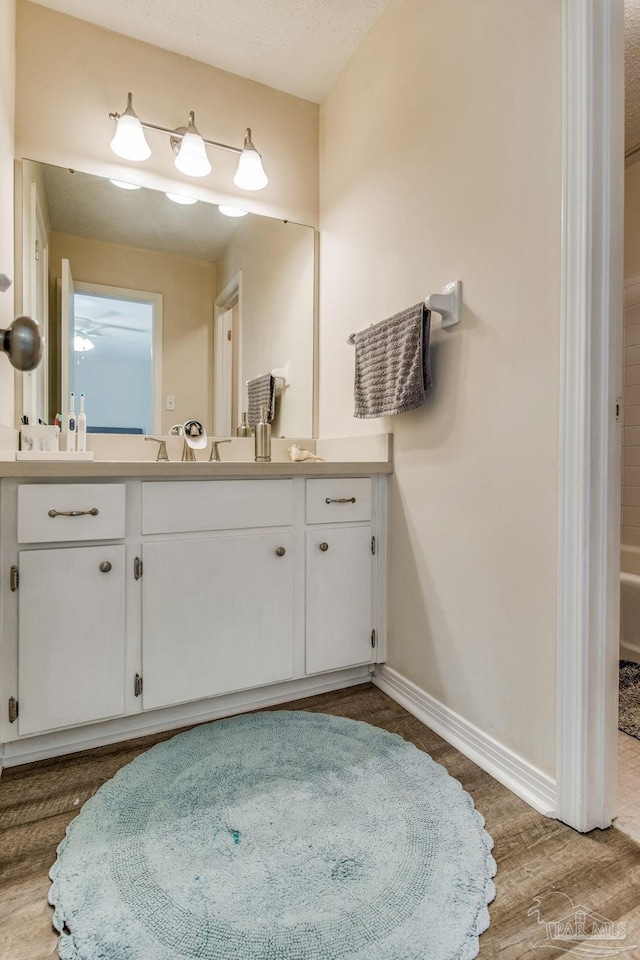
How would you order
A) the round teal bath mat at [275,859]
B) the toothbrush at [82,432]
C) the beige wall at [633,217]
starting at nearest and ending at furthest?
the round teal bath mat at [275,859], the toothbrush at [82,432], the beige wall at [633,217]

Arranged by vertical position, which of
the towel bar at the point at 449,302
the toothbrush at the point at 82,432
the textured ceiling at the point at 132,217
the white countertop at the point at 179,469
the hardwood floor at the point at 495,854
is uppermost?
the textured ceiling at the point at 132,217

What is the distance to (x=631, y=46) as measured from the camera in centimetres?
186

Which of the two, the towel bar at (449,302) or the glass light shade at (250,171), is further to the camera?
the glass light shade at (250,171)

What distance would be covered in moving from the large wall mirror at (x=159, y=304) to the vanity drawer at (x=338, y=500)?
0.61 m

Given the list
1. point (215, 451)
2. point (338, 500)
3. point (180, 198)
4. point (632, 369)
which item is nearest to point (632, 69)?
point (632, 369)

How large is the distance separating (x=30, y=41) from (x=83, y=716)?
2.34 meters

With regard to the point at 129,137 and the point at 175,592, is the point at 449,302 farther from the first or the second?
the point at 129,137

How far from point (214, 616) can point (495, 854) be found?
3.12 ft

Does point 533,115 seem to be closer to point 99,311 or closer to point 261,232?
point 261,232

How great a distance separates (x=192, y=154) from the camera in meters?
1.97

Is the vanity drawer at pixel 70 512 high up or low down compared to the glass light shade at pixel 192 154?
down

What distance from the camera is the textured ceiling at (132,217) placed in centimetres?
187

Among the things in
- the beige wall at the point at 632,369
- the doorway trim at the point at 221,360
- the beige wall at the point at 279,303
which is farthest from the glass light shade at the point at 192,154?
the beige wall at the point at 632,369

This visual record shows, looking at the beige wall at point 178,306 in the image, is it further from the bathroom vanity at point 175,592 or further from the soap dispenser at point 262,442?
the bathroom vanity at point 175,592
